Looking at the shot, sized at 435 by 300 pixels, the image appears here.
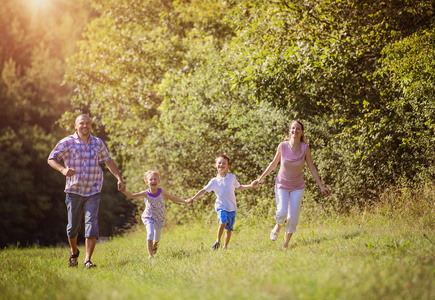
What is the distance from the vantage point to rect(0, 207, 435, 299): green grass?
3.86 meters

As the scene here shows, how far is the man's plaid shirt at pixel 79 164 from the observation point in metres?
7.20

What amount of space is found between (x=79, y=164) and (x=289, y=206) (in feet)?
11.2

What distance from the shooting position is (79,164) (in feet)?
23.8

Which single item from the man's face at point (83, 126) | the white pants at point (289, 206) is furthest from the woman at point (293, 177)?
the man's face at point (83, 126)

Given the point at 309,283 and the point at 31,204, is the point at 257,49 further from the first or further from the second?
the point at 31,204

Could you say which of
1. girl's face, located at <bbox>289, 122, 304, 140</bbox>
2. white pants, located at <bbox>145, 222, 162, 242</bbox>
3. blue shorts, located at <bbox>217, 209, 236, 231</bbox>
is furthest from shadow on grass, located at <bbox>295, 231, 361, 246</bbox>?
white pants, located at <bbox>145, 222, 162, 242</bbox>

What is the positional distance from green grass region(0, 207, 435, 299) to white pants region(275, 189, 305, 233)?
411mm

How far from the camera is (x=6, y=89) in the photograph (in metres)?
29.2

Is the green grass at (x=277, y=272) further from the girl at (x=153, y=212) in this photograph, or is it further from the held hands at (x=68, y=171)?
the held hands at (x=68, y=171)

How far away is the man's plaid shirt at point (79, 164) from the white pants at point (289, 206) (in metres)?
2.94

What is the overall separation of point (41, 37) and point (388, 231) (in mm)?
33606

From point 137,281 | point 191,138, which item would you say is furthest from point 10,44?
point 137,281

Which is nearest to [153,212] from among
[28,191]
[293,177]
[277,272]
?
[293,177]

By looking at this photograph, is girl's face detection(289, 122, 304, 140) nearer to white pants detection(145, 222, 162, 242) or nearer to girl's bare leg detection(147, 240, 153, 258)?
white pants detection(145, 222, 162, 242)
